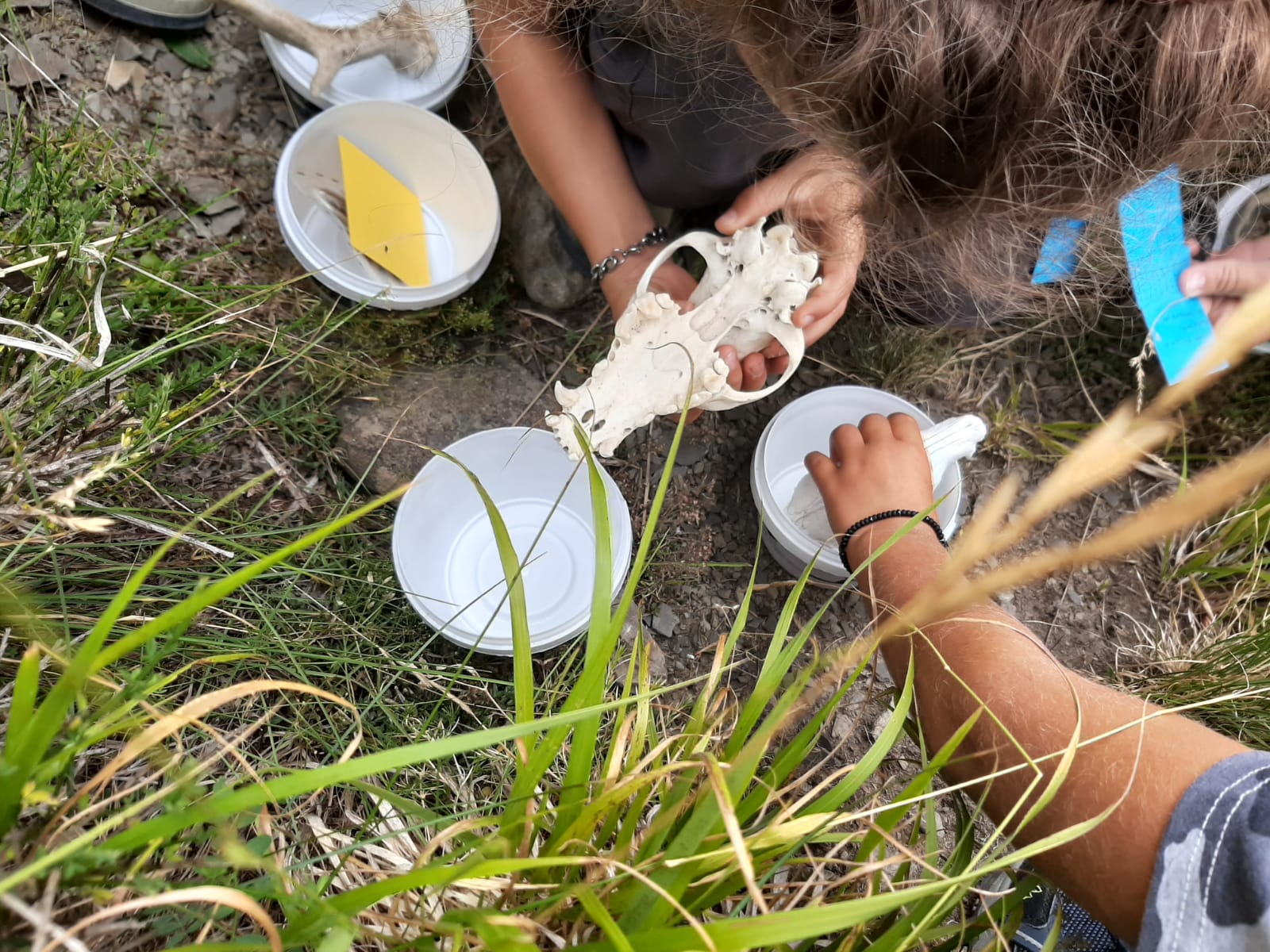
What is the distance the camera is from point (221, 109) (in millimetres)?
1566

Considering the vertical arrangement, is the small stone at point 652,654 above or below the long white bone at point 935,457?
below

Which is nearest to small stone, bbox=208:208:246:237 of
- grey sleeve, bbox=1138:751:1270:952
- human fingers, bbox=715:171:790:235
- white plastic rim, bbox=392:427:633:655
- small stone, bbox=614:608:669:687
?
white plastic rim, bbox=392:427:633:655

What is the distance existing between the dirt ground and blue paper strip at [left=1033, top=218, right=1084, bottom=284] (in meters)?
0.32

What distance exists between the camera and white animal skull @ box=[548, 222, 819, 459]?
1.07m

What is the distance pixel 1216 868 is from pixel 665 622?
836 mm

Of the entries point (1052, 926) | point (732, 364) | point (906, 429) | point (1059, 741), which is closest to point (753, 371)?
point (732, 364)

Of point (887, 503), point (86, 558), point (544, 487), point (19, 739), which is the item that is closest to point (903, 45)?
point (887, 503)

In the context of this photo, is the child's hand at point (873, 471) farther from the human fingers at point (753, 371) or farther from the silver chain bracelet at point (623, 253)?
the silver chain bracelet at point (623, 253)

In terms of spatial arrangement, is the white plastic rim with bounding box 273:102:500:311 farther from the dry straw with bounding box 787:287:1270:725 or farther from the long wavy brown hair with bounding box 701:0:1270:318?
the dry straw with bounding box 787:287:1270:725

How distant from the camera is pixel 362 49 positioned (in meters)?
1.52

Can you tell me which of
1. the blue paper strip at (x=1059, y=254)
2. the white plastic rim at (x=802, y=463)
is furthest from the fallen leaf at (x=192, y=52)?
the blue paper strip at (x=1059, y=254)

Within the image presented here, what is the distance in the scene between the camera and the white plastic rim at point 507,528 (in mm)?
1315

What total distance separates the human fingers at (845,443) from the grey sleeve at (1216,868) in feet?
2.26

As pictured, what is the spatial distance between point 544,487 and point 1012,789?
3.01 feet
